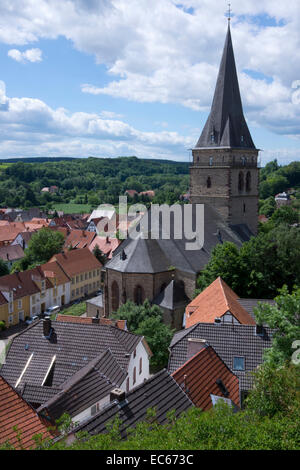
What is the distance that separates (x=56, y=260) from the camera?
46844 mm

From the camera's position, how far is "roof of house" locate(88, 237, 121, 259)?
56.9 metres

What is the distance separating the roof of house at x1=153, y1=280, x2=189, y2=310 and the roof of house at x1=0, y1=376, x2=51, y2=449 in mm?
18520

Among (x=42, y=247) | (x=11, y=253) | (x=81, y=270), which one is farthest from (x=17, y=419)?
(x=11, y=253)

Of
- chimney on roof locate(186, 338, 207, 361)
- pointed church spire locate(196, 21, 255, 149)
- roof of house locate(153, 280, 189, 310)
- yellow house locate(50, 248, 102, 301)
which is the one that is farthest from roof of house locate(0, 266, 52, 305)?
chimney on roof locate(186, 338, 207, 361)

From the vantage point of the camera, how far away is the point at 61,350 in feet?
63.8

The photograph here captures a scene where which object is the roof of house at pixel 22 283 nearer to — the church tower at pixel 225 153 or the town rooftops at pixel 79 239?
the church tower at pixel 225 153

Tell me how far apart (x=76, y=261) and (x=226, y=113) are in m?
23.5

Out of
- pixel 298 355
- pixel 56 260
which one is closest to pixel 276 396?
pixel 298 355

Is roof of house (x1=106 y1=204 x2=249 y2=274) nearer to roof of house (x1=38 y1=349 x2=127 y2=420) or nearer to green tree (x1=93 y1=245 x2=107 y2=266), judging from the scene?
roof of house (x1=38 y1=349 x2=127 y2=420)

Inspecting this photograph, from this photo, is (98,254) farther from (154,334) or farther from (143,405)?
(143,405)

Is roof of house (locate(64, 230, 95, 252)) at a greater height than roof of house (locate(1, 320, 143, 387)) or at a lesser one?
lesser

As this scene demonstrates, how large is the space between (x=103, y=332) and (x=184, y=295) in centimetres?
1268

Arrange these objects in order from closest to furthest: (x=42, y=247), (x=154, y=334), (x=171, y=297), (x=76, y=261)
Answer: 1. (x=154, y=334)
2. (x=171, y=297)
3. (x=76, y=261)
4. (x=42, y=247)
